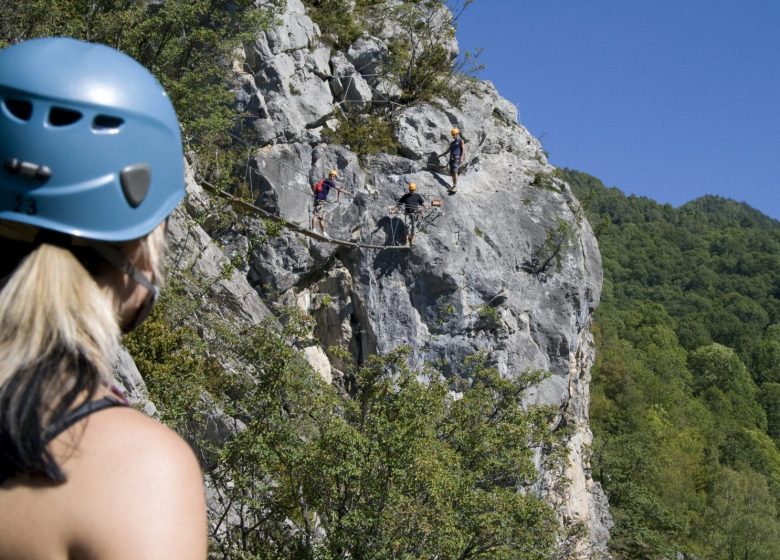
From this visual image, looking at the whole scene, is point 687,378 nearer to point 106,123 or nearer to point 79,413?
point 106,123

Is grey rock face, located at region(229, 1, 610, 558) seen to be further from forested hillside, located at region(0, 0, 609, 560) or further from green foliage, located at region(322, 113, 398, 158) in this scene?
green foliage, located at region(322, 113, 398, 158)

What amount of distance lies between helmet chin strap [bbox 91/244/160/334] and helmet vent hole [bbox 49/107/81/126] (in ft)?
0.72

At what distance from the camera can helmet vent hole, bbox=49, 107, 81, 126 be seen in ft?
4.67

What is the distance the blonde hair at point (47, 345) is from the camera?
1.25 meters

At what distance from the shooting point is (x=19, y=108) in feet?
4.70

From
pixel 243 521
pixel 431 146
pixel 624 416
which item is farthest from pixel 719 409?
pixel 243 521

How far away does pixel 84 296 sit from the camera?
4.40 feet

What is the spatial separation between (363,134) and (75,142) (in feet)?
80.1

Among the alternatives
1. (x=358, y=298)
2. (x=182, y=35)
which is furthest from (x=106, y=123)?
(x=358, y=298)

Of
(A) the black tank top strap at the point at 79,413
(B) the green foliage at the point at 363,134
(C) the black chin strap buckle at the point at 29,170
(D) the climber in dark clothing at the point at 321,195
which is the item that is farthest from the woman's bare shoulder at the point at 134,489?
(B) the green foliage at the point at 363,134

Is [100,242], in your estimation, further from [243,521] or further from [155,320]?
[155,320]

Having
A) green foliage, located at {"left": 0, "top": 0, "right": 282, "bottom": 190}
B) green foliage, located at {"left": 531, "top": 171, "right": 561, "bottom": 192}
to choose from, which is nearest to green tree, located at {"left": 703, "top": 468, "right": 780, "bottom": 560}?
green foliage, located at {"left": 531, "top": 171, "right": 561, "bottom": 192}

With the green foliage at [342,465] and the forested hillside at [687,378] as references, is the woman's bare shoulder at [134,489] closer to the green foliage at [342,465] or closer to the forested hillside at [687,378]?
the green foliage at [342,465]

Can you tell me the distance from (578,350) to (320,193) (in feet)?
39.1
